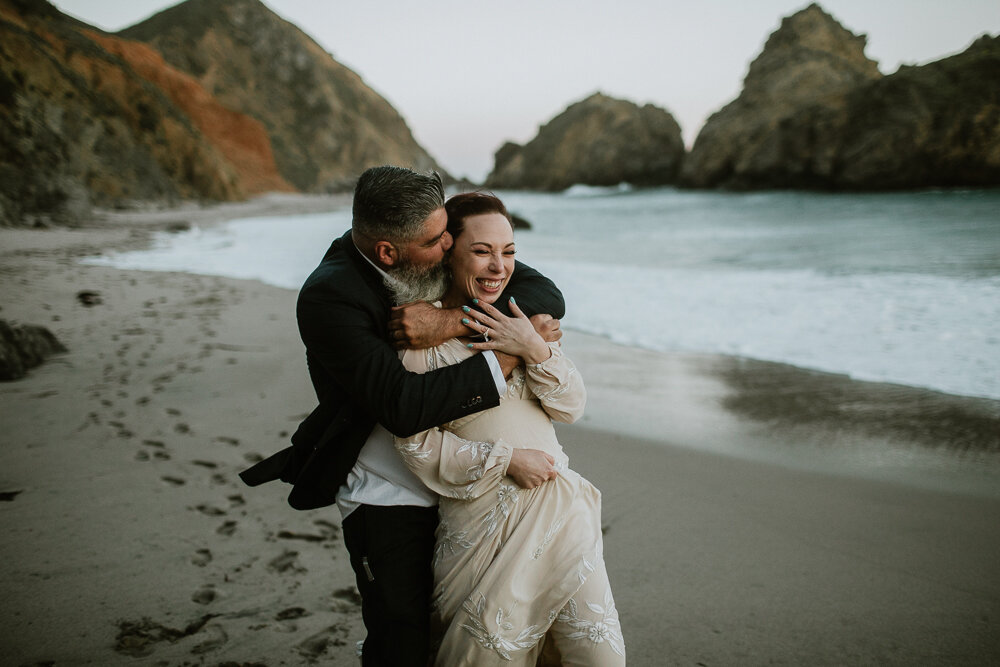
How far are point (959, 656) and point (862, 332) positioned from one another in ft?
18.4

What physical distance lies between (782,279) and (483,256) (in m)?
10.8

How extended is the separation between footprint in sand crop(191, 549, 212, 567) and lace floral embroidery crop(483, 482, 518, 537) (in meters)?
1.87

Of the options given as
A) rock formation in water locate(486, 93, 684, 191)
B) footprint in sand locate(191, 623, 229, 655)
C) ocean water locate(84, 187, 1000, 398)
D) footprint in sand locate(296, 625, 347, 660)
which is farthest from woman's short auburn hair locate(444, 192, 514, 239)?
rock formation in water locate(486, 93, 684, 191)

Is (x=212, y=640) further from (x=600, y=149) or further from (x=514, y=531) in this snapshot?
(x=600, y=149)

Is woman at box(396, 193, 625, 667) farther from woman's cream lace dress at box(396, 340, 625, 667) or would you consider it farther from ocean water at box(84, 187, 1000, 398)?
ocean water at box(84, 187, 1000, 398)

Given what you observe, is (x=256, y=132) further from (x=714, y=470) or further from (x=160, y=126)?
(x=714, y=470)

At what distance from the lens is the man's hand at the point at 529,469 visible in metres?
1.78

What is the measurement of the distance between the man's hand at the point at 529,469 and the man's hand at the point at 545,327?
1.33 ft

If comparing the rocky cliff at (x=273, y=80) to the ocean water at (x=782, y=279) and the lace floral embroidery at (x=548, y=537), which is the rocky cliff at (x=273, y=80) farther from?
the lace floral embroidery at (x=548, y=537)

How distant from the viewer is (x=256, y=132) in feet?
186

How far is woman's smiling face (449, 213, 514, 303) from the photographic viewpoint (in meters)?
2.04

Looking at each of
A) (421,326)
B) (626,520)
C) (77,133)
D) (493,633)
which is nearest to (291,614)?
(493,633)

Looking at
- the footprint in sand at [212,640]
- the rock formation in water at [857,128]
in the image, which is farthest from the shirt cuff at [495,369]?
the rock formation in water at [857,128]

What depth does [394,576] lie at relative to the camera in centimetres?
189
